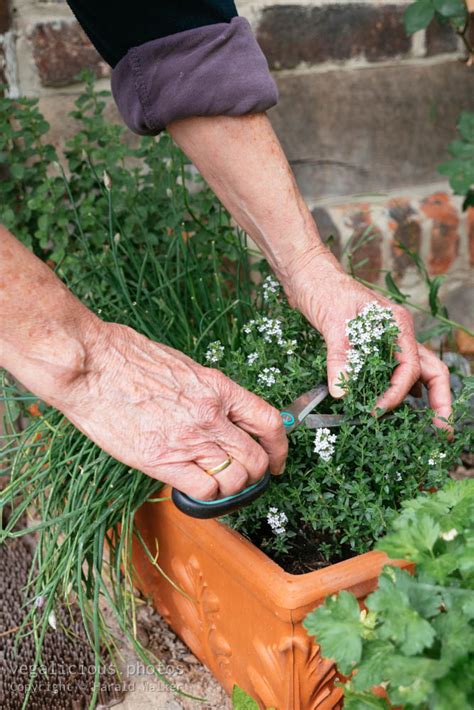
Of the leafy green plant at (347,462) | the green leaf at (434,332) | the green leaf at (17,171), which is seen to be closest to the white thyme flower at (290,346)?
the leafy green plant at (347,462)

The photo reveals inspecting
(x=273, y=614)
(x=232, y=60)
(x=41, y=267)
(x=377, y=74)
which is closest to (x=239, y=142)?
(x=232, y=60)

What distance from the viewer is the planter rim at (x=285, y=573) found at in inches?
38.1

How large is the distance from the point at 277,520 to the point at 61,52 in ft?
3.45

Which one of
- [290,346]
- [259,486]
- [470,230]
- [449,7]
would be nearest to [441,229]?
[470,230]

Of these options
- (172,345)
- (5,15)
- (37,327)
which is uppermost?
(5,15)

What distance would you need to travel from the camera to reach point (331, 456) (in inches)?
42.4

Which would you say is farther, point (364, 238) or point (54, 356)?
point (364, 238)

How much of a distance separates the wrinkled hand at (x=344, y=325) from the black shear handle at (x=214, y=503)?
200 millimetres

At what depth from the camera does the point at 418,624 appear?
0.75m

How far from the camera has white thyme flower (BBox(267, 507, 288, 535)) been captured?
1.06 metres

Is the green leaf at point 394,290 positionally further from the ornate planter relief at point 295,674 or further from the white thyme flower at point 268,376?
the ornate planter relief at point 295,674

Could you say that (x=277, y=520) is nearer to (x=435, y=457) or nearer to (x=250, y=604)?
(x=250, y=604)

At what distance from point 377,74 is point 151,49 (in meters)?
0.82

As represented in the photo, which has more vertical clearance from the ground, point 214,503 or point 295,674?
point 214,503
